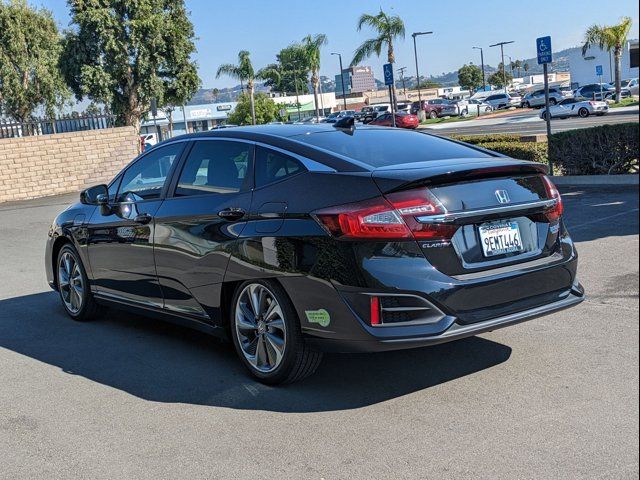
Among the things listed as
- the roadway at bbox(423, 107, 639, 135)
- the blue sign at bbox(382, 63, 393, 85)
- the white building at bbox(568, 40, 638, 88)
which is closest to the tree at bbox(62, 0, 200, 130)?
the roadway at bbox(423, 107, 639, 135)

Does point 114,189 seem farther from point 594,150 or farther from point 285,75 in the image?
point 285,75

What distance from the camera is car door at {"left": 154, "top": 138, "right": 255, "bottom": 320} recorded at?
17.1ft

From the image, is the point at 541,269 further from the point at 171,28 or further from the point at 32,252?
the point at 171,28

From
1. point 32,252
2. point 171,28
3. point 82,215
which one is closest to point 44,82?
point 171,28

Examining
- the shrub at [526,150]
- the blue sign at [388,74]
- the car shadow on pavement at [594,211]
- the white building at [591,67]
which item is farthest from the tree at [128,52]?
the car shadow on pavement at [594,211]

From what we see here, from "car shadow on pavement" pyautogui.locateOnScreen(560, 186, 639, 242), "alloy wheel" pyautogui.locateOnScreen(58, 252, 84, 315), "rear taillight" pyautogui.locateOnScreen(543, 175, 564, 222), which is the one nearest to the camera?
"rear taillight" pyautogui.locateOnScreen(543, 175, 564, 222)

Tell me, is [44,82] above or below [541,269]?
above

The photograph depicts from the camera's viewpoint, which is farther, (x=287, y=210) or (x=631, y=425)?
(x=287, y=210)

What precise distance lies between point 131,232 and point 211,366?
1.36 meters

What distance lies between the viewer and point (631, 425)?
4.00m

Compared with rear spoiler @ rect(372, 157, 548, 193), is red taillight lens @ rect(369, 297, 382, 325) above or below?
below

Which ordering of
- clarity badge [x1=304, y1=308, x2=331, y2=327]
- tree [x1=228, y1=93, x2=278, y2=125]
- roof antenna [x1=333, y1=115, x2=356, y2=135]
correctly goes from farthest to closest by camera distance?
tree [x1=228, y1=93, x2=278, y2=125] < roof antenna [x1=333, y1=115, x2=356, y2=135] < clarity badge [x1=304, y1=308, x2=331, y2=327]

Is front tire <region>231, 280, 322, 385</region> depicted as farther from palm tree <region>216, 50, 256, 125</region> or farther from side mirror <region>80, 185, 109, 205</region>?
palm tree <region>216, 50, 256, 125</region>

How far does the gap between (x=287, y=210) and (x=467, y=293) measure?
1210 mm
